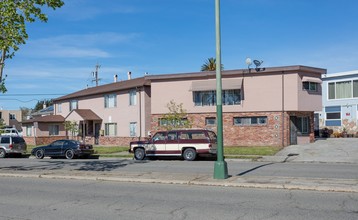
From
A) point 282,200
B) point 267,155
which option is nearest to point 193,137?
point 267,155

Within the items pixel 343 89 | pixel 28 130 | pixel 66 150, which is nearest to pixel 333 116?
pixel 343 89

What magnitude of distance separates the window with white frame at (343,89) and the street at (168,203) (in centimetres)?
3304

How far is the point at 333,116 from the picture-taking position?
140 ft

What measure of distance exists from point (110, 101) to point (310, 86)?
63.8 feet

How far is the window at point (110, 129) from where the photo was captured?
41438mm

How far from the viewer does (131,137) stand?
39.1 metres

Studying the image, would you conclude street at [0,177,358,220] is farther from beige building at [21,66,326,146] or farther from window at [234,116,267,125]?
window at [234,116,267,125]

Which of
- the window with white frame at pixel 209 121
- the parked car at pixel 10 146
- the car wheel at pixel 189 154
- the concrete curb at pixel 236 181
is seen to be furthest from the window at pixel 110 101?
the concrete curb at pixel 236 181

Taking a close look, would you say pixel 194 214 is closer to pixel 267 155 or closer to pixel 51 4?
pixel 51 4

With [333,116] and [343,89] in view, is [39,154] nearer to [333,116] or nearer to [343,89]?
[333,116]

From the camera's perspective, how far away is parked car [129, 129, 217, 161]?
23.8 metres

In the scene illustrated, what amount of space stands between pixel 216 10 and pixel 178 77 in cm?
2239

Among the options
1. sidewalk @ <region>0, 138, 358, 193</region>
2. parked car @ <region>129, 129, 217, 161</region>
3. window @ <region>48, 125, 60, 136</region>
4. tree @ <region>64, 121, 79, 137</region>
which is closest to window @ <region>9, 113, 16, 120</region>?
window @ <region>48, 125, 60, 136</region>

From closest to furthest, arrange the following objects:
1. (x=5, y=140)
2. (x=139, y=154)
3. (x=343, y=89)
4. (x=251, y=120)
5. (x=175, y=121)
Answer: (x=139, y=154) → (x=175, y=121) → (x=5, y=140) → (x=251, y=120) → (x=343, y=89)
